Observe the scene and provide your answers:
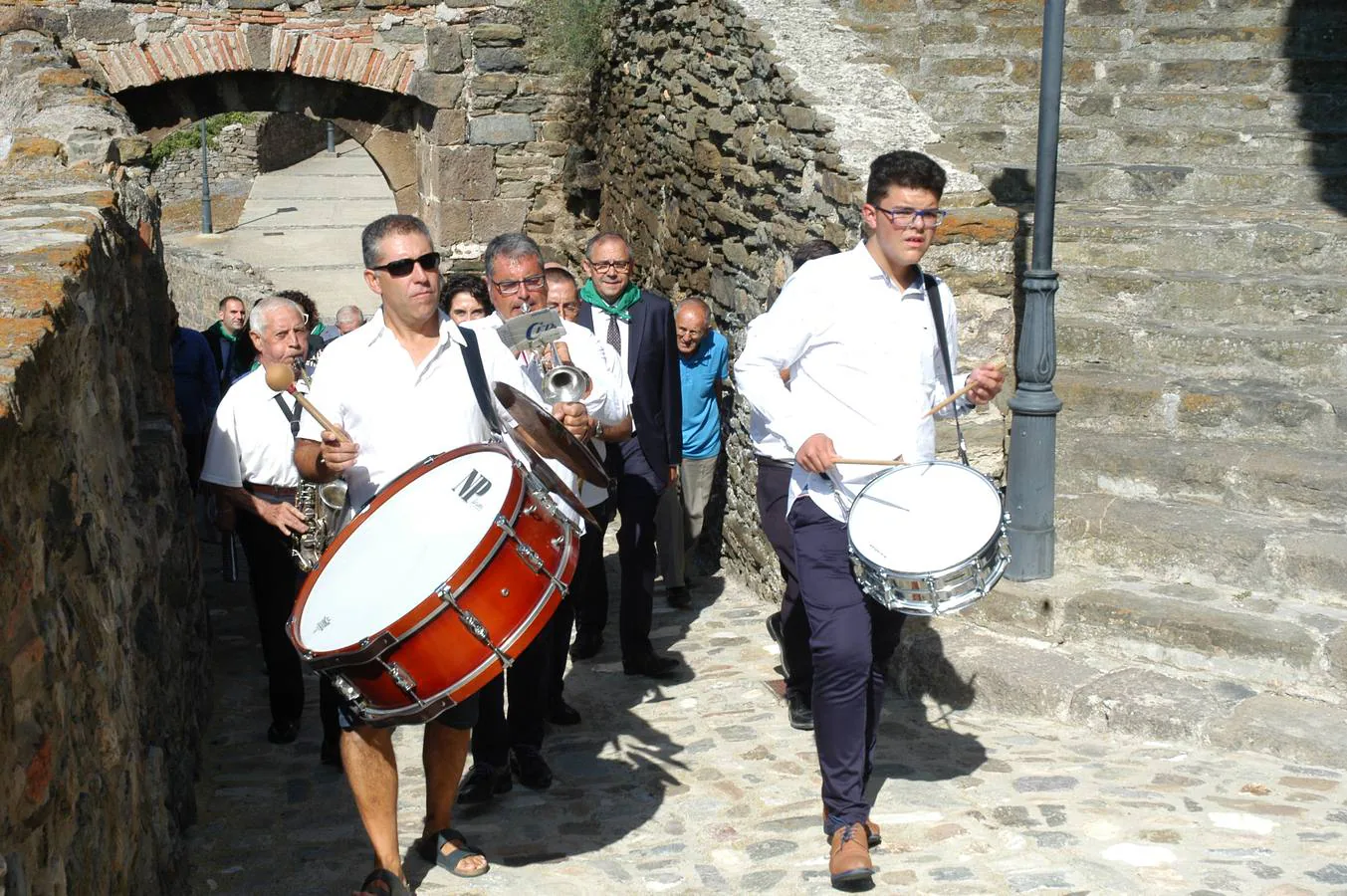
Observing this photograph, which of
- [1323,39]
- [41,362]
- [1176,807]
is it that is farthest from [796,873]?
[1323,39]

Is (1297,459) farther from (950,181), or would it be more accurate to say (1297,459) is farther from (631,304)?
(631,304)

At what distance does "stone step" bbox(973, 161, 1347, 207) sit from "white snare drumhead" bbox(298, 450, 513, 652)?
5077 millimetres

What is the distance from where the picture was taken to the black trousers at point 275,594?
5.41m

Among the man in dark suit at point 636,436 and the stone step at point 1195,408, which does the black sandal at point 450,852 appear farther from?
the stone step at point 1195,408

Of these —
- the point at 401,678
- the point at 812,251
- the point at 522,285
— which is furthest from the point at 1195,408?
the point at 401,678

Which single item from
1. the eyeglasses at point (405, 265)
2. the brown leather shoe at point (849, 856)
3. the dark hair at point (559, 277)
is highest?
the eyeglasses at point (405, 265)

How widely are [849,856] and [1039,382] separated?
2.25 metres

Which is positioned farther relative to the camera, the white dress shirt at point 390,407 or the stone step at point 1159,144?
the stone step at point 1159,144

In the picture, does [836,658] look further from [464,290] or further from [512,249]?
[464,290]

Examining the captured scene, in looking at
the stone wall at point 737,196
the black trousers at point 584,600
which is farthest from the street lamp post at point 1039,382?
the black trousers at point 584,600

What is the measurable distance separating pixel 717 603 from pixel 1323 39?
4907mm

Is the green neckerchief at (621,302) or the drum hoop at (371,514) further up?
the green neckerchief at (621,302)

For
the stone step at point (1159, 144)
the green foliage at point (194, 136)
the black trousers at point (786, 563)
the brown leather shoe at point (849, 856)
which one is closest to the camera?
the brown leather shoe at point (849, 856)

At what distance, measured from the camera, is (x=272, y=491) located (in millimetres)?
5391
